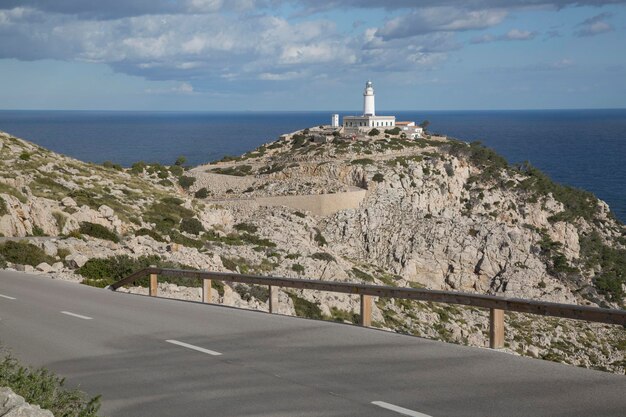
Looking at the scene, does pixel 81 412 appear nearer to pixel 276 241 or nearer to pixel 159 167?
pixel 276 241

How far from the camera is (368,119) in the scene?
98.5 meters

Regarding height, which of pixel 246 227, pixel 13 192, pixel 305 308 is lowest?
pixel 305 308

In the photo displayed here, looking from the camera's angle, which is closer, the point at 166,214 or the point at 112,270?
the point at 112,270

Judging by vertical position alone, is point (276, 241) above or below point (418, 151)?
below

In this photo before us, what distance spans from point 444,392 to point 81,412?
13.2 ft

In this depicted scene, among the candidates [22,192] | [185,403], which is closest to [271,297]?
[185,403]

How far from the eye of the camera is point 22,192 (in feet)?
113

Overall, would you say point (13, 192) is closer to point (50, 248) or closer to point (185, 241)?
point (185, 241)

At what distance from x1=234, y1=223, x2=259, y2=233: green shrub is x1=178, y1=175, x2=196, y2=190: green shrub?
64.8 ft

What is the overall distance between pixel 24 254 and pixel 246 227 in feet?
82.1

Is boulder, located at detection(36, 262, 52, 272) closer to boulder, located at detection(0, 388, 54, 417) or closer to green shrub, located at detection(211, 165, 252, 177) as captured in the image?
boulder, located at detection(0, 388, 54, 417)

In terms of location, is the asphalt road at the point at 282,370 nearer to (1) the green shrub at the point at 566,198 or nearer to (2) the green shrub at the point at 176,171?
(2) the green shrub at the point at 176,171

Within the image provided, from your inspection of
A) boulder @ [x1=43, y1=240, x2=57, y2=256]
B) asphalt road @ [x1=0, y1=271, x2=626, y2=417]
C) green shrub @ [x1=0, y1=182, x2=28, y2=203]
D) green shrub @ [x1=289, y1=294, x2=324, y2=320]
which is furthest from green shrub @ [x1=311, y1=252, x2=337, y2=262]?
asphalt road @ [x1=0, y1=271, x2=626, y2=417]

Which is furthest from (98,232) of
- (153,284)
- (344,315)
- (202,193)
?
(202,193)
